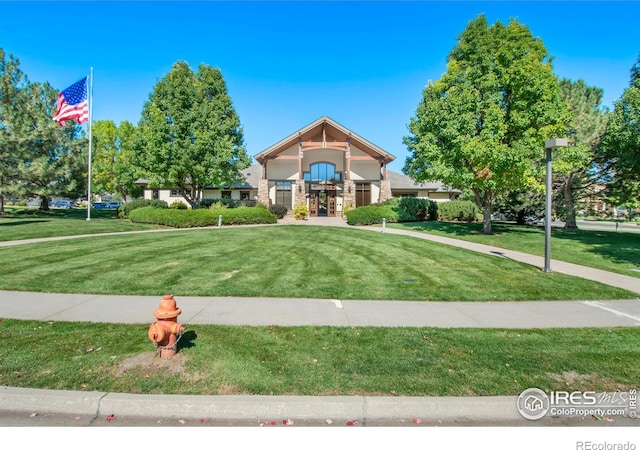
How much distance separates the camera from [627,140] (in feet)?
48.5

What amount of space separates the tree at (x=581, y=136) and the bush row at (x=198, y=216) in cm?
1944

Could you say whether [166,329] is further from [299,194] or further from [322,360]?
[299,194]

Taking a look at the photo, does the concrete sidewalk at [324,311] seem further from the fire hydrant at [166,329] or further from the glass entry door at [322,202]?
the glass entry door at [322,202]

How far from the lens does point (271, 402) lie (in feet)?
10.4

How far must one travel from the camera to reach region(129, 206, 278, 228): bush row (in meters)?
21.8

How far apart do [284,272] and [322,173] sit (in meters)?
25.1

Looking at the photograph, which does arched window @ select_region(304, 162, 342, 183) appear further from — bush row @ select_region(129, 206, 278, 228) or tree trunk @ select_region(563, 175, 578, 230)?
tree trunk @ select_region(563, 175, 578, 230)

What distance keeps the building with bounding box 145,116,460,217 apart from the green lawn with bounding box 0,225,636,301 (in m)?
18.9

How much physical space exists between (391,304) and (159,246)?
9.70 m

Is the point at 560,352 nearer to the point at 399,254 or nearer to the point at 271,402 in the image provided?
the point at 271,402

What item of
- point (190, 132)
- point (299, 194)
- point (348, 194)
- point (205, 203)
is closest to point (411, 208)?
point (348, 194)

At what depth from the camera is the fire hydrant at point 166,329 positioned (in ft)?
12.5

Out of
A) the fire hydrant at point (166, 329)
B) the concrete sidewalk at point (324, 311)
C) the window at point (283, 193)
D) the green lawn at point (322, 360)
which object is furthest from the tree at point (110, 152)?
the fire hydrant at point (166, 329)

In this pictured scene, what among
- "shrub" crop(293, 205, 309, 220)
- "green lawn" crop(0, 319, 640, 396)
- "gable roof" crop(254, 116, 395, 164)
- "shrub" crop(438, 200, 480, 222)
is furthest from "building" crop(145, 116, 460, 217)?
"green lawn" crop(0, 319, 640, 396)
